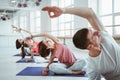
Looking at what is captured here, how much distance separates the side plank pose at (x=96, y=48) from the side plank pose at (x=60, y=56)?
1.90m

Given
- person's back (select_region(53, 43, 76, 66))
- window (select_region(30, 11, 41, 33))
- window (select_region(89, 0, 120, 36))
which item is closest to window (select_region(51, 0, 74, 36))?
window (select_region(30, 11, 41, 33))

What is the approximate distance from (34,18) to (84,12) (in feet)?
40.1

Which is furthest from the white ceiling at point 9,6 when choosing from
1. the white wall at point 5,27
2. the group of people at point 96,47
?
the group of people at point 96,47

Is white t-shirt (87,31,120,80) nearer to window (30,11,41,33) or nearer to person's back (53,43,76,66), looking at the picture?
person's back (53,43,76,66)

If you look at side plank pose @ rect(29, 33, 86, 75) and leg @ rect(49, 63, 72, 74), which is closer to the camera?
side plank pose @ rect(29, 33, 86, 75)

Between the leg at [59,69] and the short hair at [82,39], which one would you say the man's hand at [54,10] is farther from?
the leg at [59,69]

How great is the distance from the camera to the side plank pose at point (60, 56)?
361cm

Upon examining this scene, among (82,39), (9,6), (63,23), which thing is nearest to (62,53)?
(82,39)

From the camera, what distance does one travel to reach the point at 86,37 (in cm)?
146

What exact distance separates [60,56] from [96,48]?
7.09ft

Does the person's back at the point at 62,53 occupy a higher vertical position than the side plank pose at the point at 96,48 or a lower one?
lower

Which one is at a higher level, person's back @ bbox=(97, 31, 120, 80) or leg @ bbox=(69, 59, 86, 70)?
person's back @ bbox=(97, 31, 120, 80)

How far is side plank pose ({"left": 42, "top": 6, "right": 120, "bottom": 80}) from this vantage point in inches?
57.9

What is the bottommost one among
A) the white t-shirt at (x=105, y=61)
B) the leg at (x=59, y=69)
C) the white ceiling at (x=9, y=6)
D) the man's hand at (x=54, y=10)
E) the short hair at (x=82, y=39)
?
the leg at (x=59, y=69)
